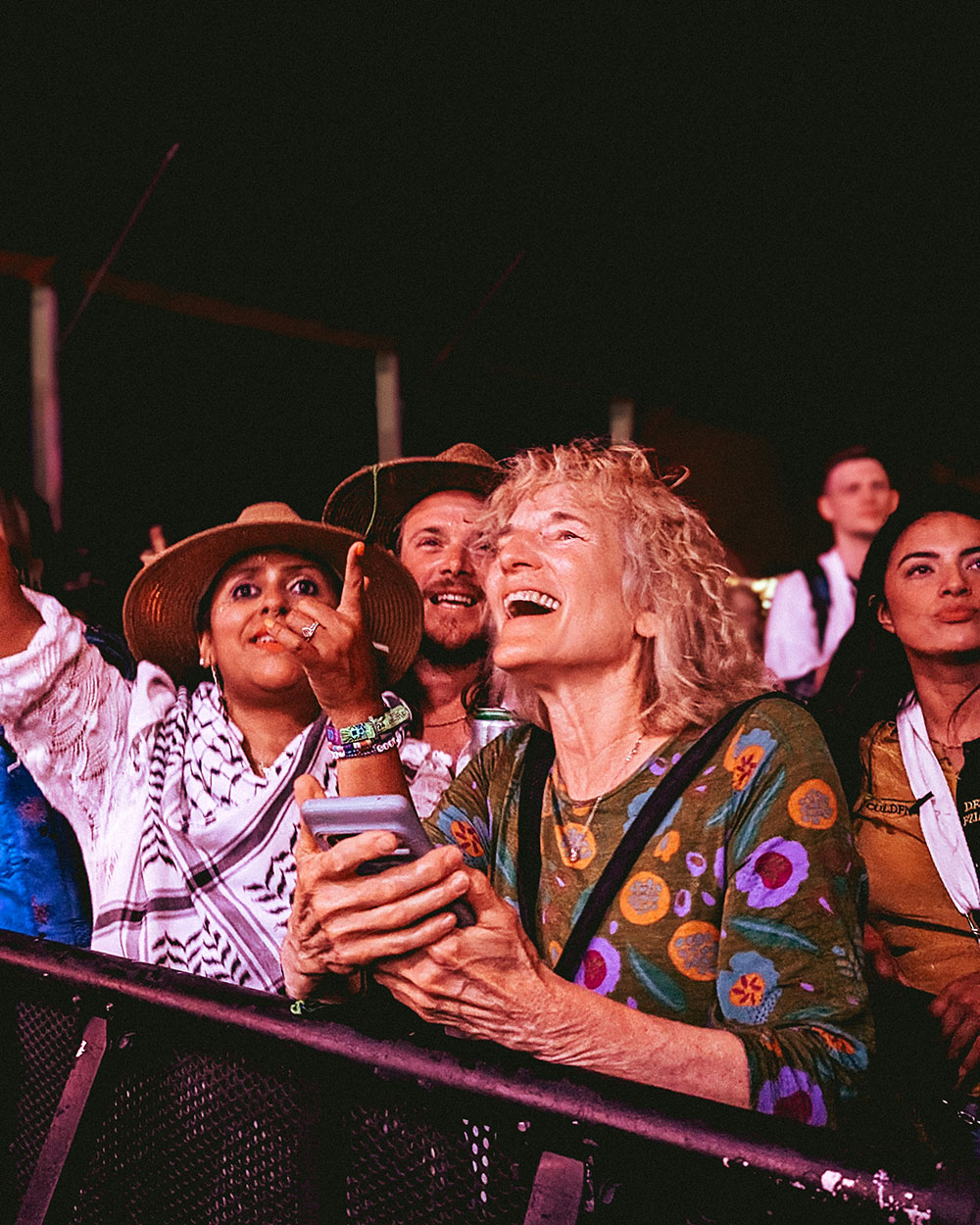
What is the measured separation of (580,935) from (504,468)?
974mm

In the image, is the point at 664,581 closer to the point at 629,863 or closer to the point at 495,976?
the point at 629,863

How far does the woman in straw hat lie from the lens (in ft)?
6.93

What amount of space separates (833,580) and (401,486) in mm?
2471

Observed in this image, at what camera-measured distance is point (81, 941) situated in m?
2.46

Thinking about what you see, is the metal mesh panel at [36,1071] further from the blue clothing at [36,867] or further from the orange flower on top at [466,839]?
the blue clothing at [36,867]

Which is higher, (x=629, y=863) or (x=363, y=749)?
(x=363, y=749)

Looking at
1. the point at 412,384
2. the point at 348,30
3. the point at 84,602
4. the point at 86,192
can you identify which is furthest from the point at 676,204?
the point at 84,602

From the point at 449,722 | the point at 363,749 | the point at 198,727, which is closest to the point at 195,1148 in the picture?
the point at 363,749

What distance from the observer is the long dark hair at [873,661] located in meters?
2.48

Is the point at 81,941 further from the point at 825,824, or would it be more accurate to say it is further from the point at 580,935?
the point at 825,824

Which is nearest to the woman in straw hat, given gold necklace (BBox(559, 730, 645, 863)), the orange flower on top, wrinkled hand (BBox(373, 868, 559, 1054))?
the orange flower on top

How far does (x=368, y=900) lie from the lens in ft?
4.10

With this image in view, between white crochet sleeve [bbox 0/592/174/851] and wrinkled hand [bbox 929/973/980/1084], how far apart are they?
1583 millimetres

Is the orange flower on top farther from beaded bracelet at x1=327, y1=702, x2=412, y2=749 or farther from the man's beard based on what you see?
the man's beard
